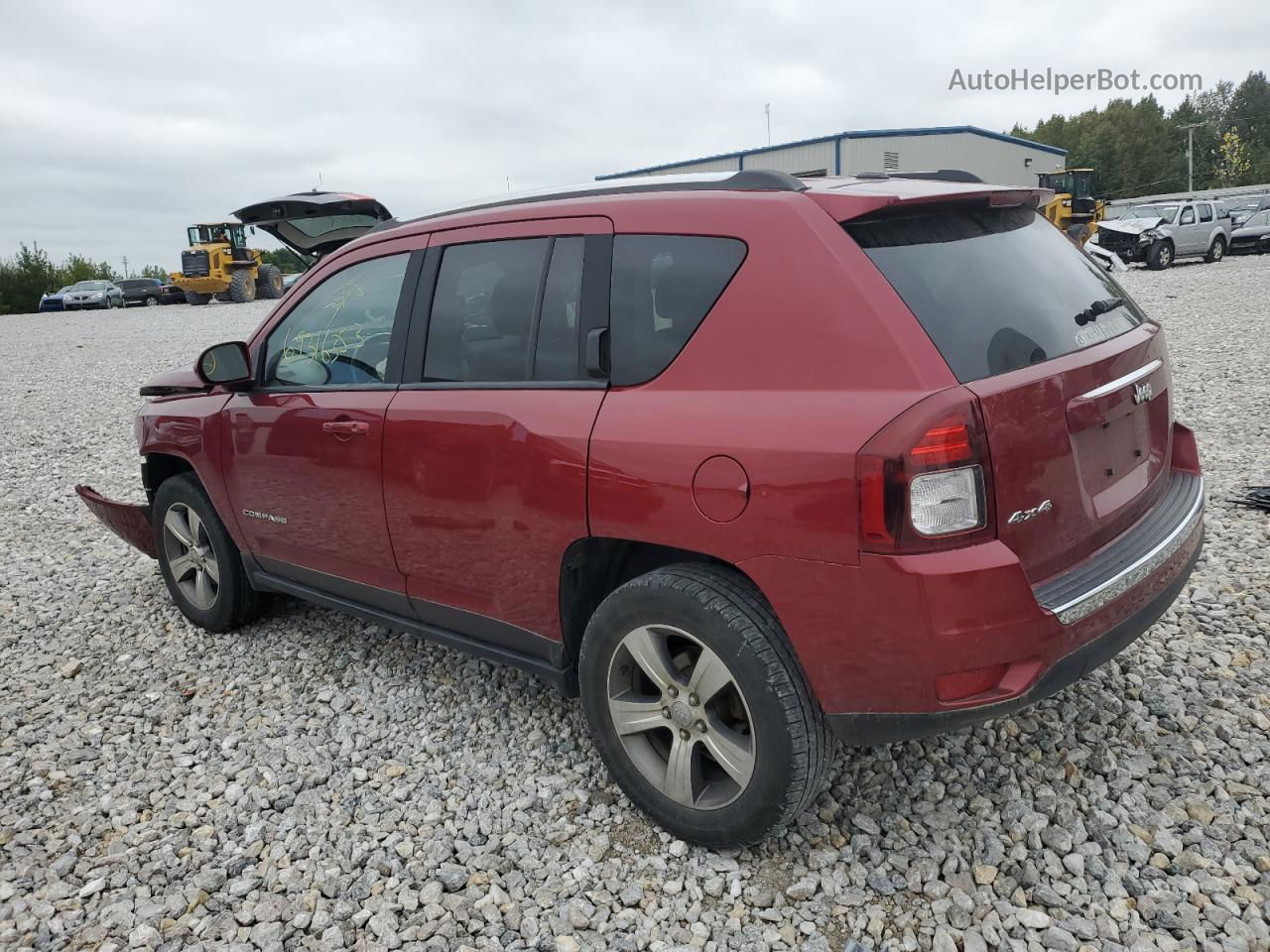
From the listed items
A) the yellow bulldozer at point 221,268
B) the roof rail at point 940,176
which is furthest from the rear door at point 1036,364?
the yellow bulldozer at point 221,268

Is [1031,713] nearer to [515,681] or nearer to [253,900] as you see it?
[515,681]

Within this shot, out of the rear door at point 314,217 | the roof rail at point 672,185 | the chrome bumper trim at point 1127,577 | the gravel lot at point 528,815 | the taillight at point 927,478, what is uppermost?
the rear door at point 314,217

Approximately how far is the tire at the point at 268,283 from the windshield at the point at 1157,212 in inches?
1058

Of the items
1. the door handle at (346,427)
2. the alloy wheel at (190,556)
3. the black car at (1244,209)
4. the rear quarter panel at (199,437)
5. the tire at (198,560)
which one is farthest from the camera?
the black car at (1244,209)

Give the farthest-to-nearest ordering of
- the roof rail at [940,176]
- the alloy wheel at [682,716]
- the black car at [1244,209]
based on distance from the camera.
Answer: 1. the black car at [1244,209]
2. the roof rail at [940,176]
3. the alloy wheel at [682,716]

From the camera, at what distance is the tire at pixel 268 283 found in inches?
1283

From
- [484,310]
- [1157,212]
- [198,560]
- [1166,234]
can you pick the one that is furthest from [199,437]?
[1157,212]

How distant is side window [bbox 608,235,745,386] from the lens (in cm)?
257

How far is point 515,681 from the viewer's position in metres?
3.82

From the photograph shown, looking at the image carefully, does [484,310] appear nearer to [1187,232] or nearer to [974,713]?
[974,713]

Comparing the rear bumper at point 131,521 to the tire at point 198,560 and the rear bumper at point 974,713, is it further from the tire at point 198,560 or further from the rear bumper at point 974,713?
the rear bumper at point 974,713

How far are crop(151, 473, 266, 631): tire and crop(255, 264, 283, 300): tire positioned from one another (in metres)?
30.5

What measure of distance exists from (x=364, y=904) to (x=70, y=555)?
4405 mm

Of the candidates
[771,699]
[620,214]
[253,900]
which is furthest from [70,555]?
[771,699]
